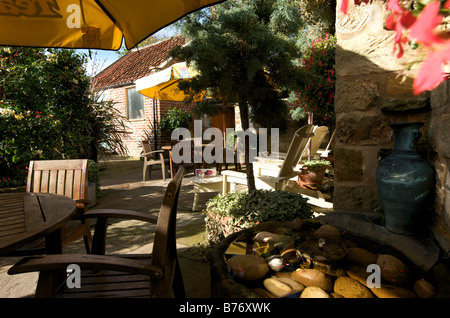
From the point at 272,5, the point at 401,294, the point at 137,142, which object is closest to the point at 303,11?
the point at 272,5

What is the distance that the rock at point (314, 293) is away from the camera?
4.04 ft

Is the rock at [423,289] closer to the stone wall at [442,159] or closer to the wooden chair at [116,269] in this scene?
the stone wall at [442,159]

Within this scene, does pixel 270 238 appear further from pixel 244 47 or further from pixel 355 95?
pixel 244 47

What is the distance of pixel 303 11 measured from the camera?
19.6 ft

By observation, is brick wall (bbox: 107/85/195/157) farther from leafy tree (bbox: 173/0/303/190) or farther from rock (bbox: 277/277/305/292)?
rock (bbox: 277/277/305/292)

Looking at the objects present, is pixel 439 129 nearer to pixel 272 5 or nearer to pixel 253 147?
pixel 272 5

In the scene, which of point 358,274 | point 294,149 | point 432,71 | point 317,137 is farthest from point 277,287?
point 317,137

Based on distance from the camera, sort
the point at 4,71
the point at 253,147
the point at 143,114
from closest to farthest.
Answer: the point at 4,71, the point at 253,147, the point at 143,114

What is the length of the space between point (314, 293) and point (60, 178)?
2109mm

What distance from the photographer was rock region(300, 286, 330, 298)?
4.04 feet

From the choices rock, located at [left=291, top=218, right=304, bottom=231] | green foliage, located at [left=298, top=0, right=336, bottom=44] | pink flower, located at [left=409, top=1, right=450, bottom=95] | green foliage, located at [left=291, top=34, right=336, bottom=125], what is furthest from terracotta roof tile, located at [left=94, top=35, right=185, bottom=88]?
pink flower, located at [left=409, top=1, right=450, bottom=95]

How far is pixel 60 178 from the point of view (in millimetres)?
2262

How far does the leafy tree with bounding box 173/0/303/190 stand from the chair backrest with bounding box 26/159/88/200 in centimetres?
129

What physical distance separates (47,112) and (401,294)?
13.5 ft
